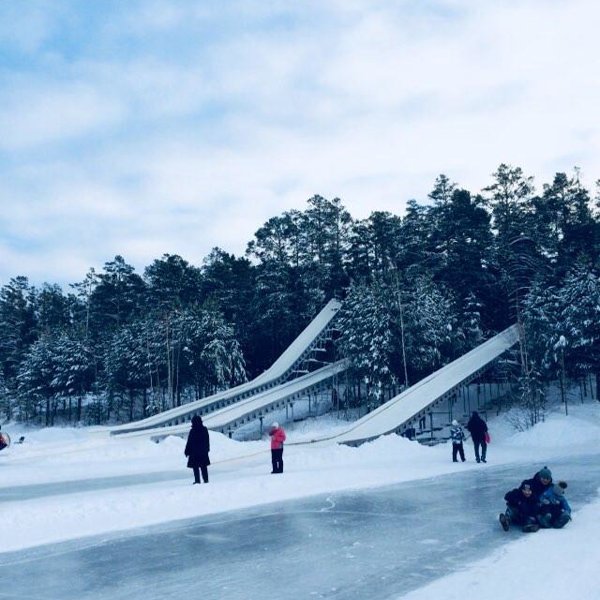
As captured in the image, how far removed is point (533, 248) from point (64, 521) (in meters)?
43.8

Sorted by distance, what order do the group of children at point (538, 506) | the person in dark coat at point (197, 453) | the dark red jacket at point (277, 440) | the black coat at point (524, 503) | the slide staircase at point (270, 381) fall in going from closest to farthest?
the group of children at point (538, 506) → the black coat at point (524, 503) → the person in dark coat at point (197, 453) → the dark red jacket at point (277, 440) → the slide staircase at point (270, 381)

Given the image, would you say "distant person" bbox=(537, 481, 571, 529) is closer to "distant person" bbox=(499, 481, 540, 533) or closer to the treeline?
"distant person" bbox=(499, 481, 540, 533)

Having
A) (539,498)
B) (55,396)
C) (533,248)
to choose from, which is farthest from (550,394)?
(55,396)

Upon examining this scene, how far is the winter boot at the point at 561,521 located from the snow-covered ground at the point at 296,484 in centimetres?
10

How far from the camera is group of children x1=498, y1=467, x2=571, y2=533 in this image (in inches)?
369

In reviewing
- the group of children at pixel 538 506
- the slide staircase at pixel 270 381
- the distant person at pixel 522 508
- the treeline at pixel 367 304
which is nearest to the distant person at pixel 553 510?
the group of children at pixel 538 506

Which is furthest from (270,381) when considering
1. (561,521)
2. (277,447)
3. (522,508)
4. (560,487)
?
(561,521)

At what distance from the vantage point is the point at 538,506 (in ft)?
31.1

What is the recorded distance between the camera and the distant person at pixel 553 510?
9375 mm

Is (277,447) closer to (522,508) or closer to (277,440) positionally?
(277,440)

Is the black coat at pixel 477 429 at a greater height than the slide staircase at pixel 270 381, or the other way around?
the slide staircase at pixel 270 381

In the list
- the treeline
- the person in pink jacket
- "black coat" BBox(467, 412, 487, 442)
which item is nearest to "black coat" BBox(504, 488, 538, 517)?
the person in pink jacket

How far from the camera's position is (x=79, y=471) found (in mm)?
20828

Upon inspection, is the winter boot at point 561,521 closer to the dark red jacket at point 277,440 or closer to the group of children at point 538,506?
the group of children at point 538,506
